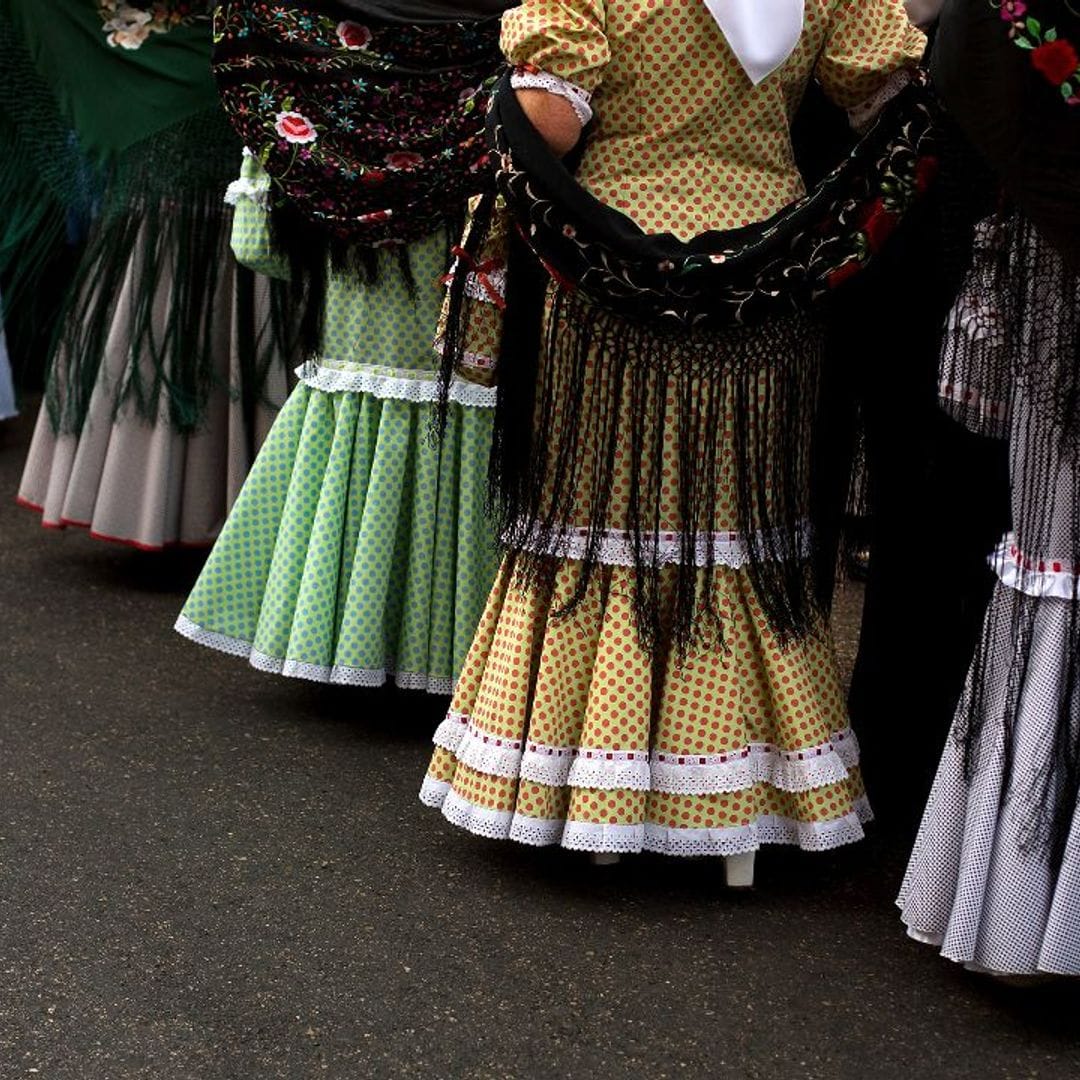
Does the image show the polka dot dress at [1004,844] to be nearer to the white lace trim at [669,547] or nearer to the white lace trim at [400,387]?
the white lace trim at [669,547]

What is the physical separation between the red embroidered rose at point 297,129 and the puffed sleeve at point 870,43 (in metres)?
1.12

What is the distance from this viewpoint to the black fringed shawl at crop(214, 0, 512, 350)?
3615 millimetres

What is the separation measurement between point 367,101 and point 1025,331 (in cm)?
154

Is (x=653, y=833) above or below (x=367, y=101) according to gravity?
below

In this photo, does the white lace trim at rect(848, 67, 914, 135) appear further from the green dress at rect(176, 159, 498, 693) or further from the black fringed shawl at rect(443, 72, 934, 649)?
the green dress at rect(176, 159, 498, 693)

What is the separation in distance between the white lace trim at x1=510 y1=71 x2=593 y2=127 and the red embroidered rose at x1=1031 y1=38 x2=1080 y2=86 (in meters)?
0.76

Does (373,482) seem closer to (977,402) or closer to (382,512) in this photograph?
(382,512)

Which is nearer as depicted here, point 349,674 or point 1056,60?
point 1056,60

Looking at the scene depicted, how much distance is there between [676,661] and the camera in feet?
10.1

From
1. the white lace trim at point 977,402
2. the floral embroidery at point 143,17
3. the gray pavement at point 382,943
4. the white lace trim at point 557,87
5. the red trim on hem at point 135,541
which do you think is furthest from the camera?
the red trim on hem at point 135,541

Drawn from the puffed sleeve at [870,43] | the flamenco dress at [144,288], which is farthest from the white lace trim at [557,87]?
the flamenco dress at [144,288]

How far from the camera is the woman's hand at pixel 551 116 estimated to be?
114 inches

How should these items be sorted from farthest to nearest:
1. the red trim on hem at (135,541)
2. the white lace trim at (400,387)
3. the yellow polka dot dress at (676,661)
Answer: the red trim on hem at (135,541) < the white lace trim at (400,387) < the yellow polka dot dress at (676,661)

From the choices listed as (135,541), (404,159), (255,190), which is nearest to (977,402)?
(404,159)
